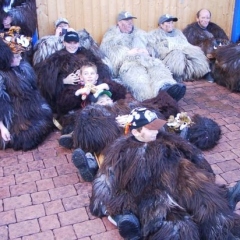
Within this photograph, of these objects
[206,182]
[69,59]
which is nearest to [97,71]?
[69,59]

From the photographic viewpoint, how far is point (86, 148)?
3.21m

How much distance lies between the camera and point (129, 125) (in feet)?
8.21

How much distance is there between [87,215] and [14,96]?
1301 mm

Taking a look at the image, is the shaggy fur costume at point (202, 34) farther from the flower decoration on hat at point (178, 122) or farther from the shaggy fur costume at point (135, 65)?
the flower decoration on hat at point (178, 122)

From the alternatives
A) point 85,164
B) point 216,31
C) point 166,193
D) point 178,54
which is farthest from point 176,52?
point 166,193

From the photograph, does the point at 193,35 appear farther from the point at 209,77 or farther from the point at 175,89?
the point at 175,89

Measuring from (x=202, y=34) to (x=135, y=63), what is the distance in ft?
4.42

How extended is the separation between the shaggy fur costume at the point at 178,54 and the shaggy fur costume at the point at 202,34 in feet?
0.98

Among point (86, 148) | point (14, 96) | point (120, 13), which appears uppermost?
point (120, 13)

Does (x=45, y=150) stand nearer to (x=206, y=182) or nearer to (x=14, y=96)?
(x=14, y=96)

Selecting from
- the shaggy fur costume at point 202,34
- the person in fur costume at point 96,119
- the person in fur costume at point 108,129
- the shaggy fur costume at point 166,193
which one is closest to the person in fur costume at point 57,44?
the person in fur costume at point 96,119

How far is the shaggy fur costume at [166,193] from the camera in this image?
2322mm

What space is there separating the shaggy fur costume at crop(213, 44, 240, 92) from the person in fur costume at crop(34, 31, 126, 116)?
1605mm

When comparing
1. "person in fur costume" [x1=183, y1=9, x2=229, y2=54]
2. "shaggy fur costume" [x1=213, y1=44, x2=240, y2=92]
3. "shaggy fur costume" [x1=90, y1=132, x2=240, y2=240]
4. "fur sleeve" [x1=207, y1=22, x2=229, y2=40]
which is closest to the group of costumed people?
"shaggy fur costume" [x1=90, y1=132, x2=240, y2=240]
